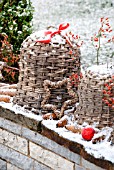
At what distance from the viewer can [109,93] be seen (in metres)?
3.20

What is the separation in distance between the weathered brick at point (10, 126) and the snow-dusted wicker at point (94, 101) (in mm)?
586

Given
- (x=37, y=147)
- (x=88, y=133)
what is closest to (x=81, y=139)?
(x=88, y=133)

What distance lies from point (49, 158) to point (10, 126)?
0.44m

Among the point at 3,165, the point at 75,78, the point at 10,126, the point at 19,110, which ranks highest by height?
the point at 75,78

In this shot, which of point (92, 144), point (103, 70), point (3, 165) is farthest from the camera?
point (3, 165)

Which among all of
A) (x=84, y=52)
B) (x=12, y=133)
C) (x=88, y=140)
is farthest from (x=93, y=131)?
(x=84, y=52)

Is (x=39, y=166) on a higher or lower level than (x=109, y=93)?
lower

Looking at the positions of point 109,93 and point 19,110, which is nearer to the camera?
point 109,93

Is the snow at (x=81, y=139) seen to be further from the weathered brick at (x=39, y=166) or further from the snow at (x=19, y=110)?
the weathered brick at (x=39, y=166)

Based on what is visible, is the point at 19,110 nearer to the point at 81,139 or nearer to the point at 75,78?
the point at 75,78

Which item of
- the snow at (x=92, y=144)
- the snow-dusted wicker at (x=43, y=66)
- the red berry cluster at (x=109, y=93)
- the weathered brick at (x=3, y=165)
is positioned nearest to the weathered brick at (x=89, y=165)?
the snow at (x=92, y=144)

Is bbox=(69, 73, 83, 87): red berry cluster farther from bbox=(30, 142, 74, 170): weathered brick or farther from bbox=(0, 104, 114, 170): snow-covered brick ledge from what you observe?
bbox=(30, 142, 74, 170): weathered brick

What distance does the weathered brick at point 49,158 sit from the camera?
3.40 m

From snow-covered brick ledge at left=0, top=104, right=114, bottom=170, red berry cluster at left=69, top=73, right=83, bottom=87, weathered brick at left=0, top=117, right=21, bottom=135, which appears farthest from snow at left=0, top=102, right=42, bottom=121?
red berry cluster at left=69, top=73, right=83, bottom=87
